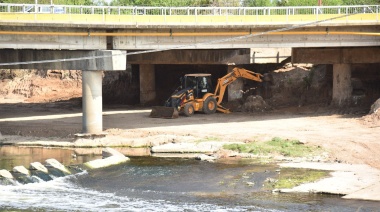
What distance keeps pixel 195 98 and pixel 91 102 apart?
1262cm

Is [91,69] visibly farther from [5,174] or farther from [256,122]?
[5,174]

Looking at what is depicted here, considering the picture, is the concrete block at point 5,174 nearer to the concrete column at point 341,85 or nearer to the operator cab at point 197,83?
the operator cab at point 197,83

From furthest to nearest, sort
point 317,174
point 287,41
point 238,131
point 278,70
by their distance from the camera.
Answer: point 278,70 < point 287,41 < point 238,131 < point 317,174

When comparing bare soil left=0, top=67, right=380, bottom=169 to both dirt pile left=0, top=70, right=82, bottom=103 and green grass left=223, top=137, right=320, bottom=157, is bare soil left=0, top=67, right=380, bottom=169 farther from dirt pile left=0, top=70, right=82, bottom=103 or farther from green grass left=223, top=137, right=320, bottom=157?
dirt pile left=0, top=70, right=82, bottom=103

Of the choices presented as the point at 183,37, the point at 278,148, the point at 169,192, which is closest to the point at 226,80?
the point at 183,37

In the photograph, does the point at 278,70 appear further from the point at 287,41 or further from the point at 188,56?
the point at 287,41

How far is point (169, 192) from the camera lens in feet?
118

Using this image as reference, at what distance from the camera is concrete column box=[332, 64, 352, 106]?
61781mm

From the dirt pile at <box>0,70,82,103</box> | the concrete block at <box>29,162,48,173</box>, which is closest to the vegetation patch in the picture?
the concrete block at <box>29,162,48,173</box>

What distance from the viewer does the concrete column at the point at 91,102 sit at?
164 ft

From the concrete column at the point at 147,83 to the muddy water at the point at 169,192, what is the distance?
95.1ft

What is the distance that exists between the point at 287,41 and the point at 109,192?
22.8 meters

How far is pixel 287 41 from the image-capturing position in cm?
5531

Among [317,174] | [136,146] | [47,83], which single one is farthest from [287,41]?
[47,83]
